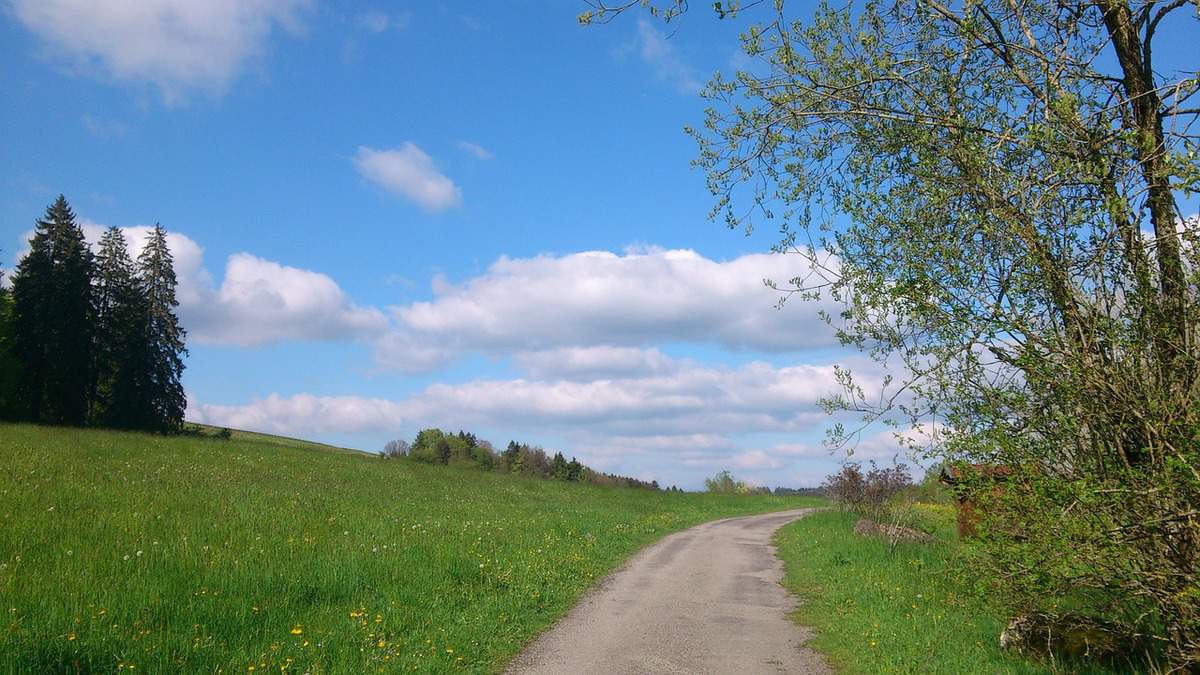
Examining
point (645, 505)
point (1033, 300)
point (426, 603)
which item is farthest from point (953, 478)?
point (645, 505)

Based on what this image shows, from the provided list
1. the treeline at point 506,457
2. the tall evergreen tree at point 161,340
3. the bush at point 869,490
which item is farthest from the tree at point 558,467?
the bush at point 869,490

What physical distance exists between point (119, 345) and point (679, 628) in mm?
63866

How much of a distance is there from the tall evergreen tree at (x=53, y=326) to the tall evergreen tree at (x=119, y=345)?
148 centimetres

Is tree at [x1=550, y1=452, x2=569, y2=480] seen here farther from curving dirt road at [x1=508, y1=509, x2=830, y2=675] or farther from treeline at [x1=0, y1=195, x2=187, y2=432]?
curving dirt road at [x1=508, y1=509, x2=830, y2=675]

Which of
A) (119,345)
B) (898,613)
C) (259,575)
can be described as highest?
(119,345)

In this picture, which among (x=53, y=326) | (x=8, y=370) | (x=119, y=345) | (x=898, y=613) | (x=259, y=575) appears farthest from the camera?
(x=119, y=345)

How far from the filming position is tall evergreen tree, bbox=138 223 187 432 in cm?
6178

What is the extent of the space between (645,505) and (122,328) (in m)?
45.3

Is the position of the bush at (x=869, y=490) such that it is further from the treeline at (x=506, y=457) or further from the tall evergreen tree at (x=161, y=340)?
the treeline at (x=506, y=457)

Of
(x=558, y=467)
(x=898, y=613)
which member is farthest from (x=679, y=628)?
(x=558, y=467)

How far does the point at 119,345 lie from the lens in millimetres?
60281

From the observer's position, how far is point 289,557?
1301 centimetres

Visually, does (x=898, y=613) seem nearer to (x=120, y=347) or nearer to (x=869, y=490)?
(x=869, y=490)

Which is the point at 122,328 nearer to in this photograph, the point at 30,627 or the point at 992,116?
the point at 30,627
